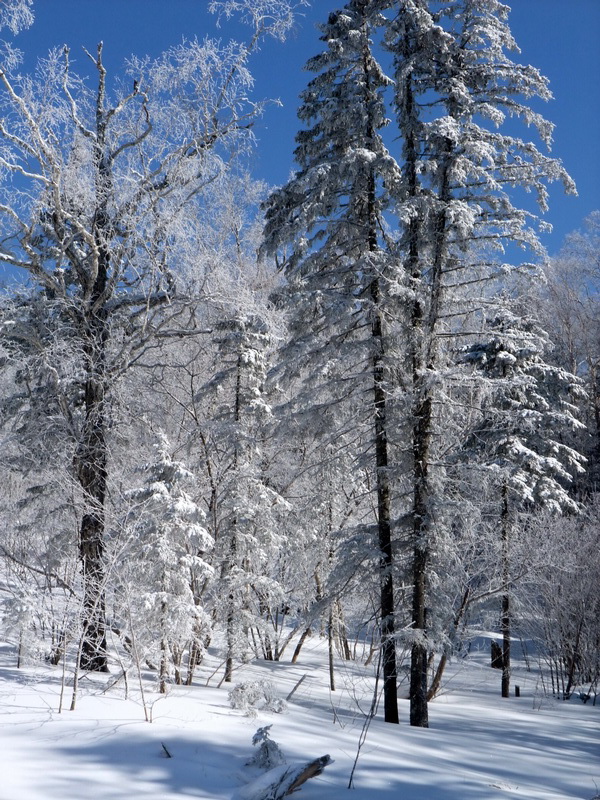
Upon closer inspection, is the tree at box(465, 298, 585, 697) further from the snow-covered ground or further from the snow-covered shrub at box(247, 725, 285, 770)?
the snow-covered shrub at box(247, 725, 285, 770)

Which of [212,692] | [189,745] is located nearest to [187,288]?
[212,692]

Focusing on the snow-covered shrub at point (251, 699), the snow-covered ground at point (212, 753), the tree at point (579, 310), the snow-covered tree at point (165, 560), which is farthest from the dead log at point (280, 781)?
the tree at point (579, 310)

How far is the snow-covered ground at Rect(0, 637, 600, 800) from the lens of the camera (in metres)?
4.83

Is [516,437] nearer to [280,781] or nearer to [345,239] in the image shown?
[345,239]

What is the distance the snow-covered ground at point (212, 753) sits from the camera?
4.83 m

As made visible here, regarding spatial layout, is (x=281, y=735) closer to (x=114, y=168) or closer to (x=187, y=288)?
(x=187, y=288)

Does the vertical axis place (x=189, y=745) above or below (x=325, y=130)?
below

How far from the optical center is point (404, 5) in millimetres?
10812

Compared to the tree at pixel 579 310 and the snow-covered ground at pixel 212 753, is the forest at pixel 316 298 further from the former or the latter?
the tree at pixel 579 310

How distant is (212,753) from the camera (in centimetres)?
559

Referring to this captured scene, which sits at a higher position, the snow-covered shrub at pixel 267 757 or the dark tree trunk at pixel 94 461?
the dark tree trunk at pixel 94 461

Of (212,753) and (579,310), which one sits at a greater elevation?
(579,310)

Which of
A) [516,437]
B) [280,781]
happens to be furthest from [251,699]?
[516,437]

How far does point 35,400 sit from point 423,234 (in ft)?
26.6
